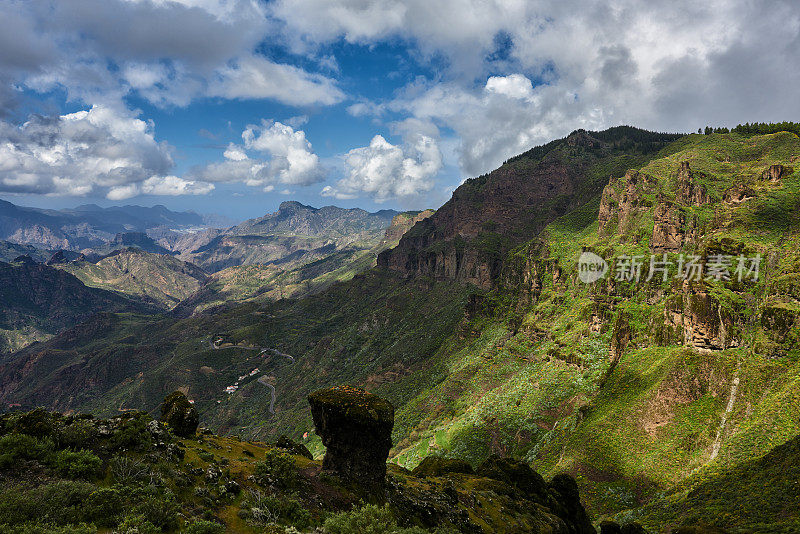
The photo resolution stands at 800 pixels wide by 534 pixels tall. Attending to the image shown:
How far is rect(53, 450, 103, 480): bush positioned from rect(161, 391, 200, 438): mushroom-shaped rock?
40.7 feet

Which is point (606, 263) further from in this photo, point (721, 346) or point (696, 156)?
point (696, 156)

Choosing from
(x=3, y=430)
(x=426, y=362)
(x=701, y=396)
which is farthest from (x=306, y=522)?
(x=426, y=362)

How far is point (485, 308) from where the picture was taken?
15925cm

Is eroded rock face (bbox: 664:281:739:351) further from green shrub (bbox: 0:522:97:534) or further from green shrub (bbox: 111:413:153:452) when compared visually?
green shrub (bbox: 0:522:97:534)

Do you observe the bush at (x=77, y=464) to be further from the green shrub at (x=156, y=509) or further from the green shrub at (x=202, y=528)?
the green shrub at (x=202, y=528)

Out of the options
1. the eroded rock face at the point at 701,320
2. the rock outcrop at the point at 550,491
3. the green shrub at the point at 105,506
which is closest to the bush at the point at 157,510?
the green shrub at the point at 105,506

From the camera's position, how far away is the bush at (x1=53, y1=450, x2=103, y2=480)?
18.7 metres

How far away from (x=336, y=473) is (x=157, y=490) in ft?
40.0

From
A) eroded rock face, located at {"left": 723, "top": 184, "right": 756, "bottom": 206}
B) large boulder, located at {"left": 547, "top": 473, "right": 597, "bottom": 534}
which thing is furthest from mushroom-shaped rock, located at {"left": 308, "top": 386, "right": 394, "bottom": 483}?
eroded rock face, located at {"left": 723, "top": 184, "right": 756, "bottom": 206}

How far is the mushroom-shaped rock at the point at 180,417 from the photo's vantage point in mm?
32906

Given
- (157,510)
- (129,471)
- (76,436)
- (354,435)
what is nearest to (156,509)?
(157,510)

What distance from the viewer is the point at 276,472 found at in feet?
84.8

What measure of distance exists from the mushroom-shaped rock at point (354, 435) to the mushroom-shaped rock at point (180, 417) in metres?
14.2

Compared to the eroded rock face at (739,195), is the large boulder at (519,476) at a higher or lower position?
lower
